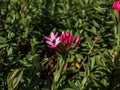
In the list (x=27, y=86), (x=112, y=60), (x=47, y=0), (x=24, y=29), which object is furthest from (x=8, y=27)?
(x=112, y=60)

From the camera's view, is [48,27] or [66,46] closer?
[66,46]

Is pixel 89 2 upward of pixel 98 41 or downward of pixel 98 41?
upward

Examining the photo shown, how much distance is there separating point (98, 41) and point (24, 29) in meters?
0.50

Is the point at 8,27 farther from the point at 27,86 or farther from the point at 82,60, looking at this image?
the point at 27,86

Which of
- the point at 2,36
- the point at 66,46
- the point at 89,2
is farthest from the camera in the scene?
the point at 89,2

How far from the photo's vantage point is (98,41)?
2260 millimetres

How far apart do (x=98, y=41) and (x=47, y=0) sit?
55 centimetres

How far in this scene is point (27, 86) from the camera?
158cm

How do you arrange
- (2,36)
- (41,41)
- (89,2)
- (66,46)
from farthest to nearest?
(89,2)
(41,41)
(2,36)
(66,46)

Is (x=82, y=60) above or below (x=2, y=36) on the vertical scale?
below

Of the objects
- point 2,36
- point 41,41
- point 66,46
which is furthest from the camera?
point 41,41

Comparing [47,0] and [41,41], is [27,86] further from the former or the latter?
[47,0]

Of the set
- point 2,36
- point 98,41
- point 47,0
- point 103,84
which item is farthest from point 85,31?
point 103,84

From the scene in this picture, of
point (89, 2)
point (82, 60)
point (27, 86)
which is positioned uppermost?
point (89, 2)
